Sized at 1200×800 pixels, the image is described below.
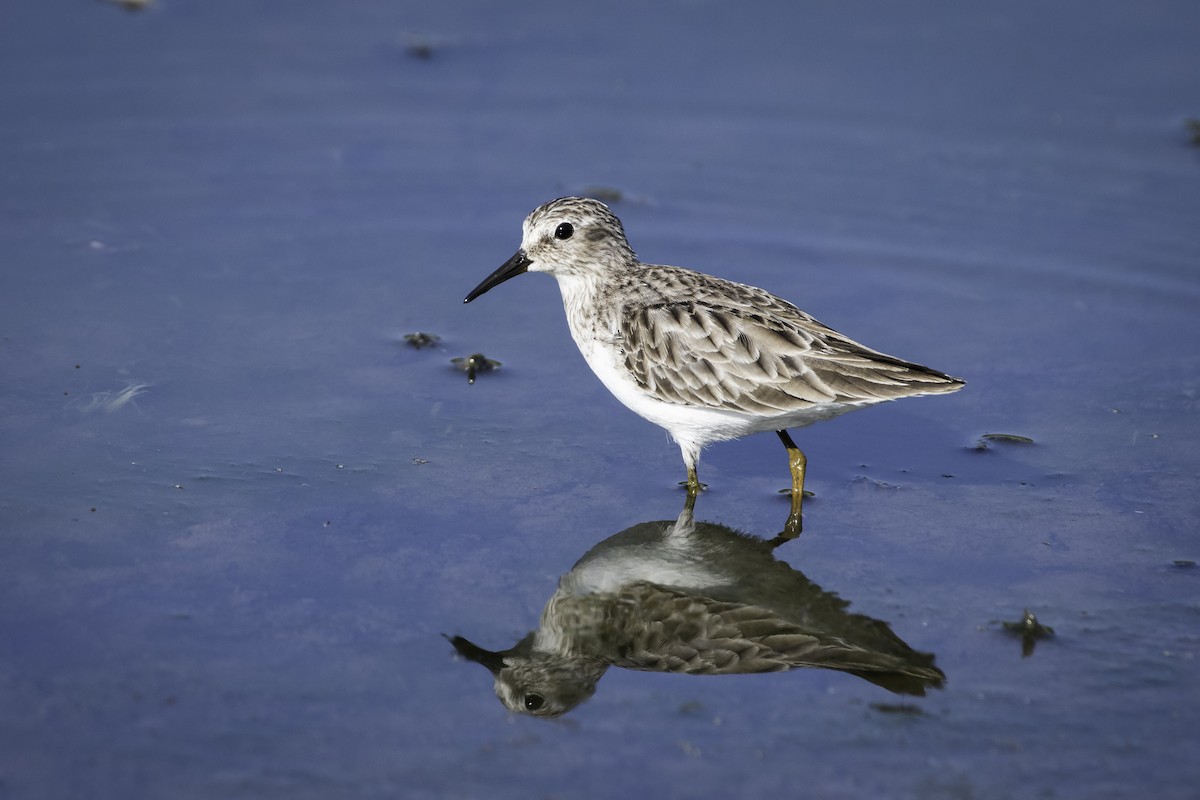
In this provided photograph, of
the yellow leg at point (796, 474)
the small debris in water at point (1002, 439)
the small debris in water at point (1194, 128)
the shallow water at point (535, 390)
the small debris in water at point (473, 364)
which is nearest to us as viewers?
the shallow water at point (535, 390)

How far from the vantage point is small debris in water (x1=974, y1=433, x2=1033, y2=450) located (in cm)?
876

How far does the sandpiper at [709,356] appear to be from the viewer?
7676mm

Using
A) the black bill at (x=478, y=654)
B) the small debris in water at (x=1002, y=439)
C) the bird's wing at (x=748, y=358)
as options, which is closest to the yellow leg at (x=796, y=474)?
the bird's wing at (x=748, y=358)

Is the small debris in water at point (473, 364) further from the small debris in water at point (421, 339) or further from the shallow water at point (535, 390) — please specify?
the small debris in water at point (421, 339)

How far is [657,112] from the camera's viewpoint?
12.4 metres

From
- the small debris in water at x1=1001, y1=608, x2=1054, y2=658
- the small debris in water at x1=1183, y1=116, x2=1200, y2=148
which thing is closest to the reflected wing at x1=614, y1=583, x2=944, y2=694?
the small debris in water at x1=1001, y1=608, x2=1054, y2=658

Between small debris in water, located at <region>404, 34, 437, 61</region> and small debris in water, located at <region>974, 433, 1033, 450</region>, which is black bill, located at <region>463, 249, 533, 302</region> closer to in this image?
small debris in water, located at <region>974, 433, 1033, 450</region>

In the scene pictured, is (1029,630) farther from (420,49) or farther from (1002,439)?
(420,49)

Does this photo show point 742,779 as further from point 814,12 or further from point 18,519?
point 814,12

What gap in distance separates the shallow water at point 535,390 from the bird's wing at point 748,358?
739mm

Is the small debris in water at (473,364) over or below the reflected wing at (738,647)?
over

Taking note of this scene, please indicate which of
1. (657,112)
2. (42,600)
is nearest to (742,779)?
(42,600)

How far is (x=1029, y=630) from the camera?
6863 millimetres

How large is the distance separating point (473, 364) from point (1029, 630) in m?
4.00
